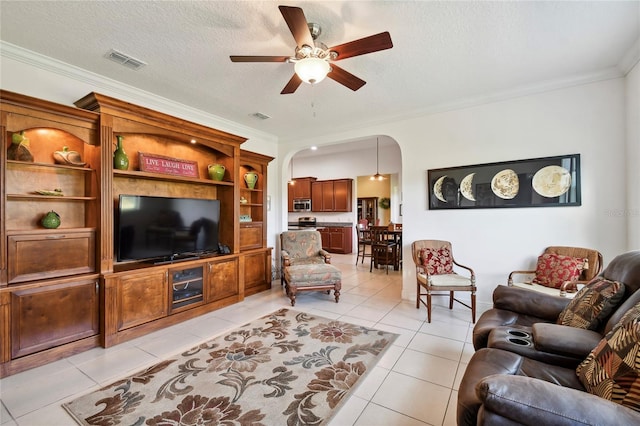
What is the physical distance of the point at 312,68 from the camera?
214 cm

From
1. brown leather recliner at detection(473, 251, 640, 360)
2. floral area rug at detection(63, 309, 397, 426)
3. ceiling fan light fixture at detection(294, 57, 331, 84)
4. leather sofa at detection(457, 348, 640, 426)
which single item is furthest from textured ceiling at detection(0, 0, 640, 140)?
floral area rug at detection(63, 309, 397, 426)

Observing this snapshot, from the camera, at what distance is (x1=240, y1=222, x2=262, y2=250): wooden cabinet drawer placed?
15.0 ft

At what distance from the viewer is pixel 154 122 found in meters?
3.19

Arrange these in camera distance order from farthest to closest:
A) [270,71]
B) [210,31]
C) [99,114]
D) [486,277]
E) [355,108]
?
[355,108]
[486,277]
[270,71]
[99,114]
[210,31]

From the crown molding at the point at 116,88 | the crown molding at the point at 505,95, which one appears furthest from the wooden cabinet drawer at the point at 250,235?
the crown molding at the point at 505,95

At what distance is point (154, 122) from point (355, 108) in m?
2.66

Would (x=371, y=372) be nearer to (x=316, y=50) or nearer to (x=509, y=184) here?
(x=316, y=50)

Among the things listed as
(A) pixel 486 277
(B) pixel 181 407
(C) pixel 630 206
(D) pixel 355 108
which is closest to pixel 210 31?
(D) pixel 355 108

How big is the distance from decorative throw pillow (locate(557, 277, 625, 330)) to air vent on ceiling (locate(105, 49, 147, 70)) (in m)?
4.27

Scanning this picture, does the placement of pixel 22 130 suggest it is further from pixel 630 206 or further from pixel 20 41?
pixel 630 206

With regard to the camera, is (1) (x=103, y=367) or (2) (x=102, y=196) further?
(2) (x=102, y=196)

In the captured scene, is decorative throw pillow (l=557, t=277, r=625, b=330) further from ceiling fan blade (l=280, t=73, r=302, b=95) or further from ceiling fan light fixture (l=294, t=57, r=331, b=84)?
ceiling fan blade (l=280, t=73, r=302, b=95)

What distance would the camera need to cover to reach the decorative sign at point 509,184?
10.6 ft

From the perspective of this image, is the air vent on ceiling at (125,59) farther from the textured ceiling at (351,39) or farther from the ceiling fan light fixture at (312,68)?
the ceiling fan light fixture at (312,68)
